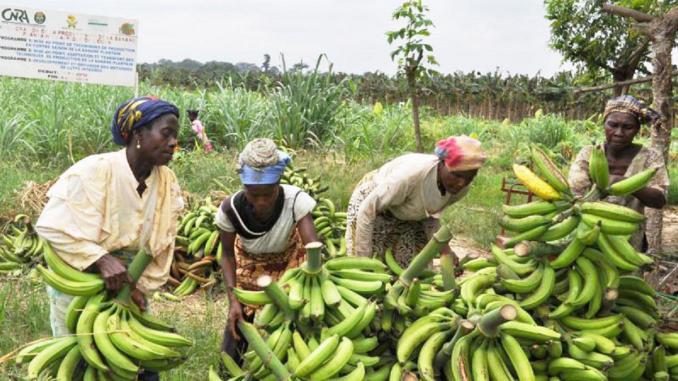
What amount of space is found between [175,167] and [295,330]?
5640 mm

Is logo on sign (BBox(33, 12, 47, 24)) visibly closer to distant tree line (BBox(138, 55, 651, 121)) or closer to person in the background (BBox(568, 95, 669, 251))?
person in the background (BBox(568, 95, 669, 251))

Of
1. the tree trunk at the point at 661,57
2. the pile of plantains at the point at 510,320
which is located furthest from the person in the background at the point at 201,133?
the pile of plantains at the point at 510,320

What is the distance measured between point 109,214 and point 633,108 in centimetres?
268

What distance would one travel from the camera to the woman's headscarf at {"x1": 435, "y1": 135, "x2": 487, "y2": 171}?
274 cm

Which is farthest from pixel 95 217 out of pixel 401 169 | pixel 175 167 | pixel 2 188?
pixel 175 167

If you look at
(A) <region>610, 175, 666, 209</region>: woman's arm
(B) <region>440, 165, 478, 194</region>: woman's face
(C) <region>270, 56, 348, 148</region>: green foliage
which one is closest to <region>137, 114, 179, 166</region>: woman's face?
(B) <region>440, 165, 478, 194</region>: woman's face

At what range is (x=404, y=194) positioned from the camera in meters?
3.12

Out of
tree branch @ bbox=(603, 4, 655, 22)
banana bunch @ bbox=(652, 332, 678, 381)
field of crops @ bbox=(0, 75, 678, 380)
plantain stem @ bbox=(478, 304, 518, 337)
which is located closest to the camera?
plantain stem @ bbox=(478, 304, 518, 337)

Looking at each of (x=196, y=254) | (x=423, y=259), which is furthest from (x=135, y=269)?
(x=196, y=254)

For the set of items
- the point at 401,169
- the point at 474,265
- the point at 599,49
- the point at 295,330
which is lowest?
the point at 295,330

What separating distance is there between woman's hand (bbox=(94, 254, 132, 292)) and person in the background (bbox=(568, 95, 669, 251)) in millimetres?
2214

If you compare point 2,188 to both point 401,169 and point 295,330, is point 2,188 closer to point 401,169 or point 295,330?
point 401,169

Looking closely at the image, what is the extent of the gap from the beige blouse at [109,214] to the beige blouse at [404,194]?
989mm

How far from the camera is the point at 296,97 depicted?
8211 millimetres
